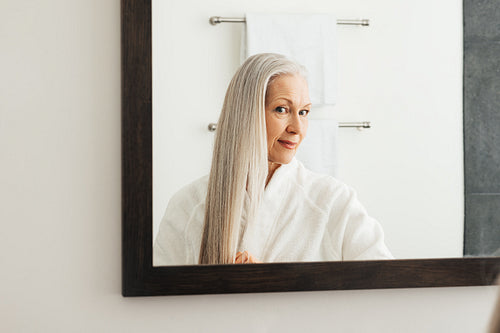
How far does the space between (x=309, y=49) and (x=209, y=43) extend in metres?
0.21

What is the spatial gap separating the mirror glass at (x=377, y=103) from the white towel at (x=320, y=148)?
0.06ft

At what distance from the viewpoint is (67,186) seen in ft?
3.76

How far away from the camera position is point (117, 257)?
3.81 ft

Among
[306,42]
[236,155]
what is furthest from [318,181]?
[306,42]

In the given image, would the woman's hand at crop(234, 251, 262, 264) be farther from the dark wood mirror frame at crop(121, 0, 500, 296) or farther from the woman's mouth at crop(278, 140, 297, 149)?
the woman's mouth at crop(278, 140, 297, 149)

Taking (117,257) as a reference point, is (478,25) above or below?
above

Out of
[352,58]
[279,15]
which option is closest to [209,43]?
[279,15]

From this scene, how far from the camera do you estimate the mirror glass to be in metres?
1.15

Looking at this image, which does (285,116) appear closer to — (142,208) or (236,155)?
(236,155)

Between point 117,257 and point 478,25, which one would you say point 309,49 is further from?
point 117,257

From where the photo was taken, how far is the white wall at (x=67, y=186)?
44.4 inches

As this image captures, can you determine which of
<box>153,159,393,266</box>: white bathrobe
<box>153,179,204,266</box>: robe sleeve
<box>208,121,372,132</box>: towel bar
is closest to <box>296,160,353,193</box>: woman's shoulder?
<box>153,159,393,266</box>: white bathrobe

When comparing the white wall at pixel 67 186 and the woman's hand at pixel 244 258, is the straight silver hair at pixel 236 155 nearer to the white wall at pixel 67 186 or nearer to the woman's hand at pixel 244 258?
the woman's hand at pixel 244 258

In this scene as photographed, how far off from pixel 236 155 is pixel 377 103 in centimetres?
33
